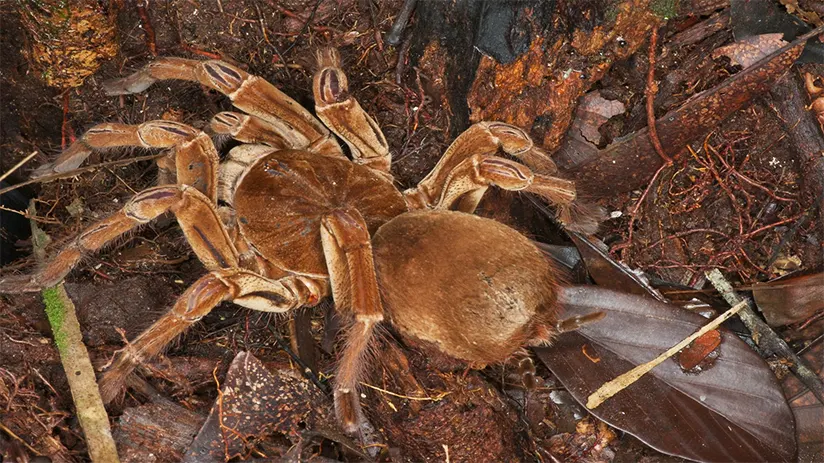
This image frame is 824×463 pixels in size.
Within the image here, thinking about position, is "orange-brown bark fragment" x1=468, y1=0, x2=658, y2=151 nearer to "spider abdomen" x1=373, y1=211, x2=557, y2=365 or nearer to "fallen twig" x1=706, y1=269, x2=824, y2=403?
"spider abdomen" x1=373, y1=211, x2=557, y2=365

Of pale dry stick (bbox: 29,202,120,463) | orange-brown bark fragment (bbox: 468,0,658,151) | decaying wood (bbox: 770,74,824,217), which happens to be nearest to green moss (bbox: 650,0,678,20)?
orange-brown bark fragment (bbox: 468,0,658,151)

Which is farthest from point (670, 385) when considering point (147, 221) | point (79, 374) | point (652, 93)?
point (79, 374)

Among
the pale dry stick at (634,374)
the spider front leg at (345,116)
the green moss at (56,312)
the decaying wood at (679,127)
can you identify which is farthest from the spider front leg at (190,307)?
the decaying wood at (679,127)

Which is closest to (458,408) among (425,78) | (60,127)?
(425,78)

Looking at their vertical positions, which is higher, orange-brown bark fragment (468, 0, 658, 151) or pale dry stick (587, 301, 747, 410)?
orange-brown bark fragment (468, 0, 658, 151)

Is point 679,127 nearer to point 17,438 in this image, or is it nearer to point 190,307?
point 190,307

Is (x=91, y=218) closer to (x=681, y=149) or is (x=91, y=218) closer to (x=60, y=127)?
(x=60, y=127)

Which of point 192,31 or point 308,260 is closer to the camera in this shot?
point 308,260
